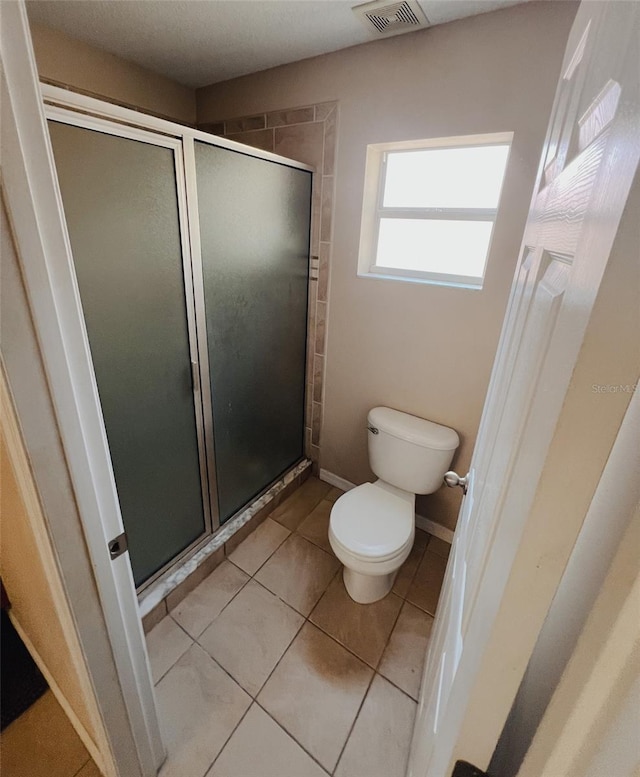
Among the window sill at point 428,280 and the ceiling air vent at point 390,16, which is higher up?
the ceiling air vent at point 390,16

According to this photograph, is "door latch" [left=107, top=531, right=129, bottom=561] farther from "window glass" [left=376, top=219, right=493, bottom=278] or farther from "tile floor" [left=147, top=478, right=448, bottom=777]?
"window glass" [left=376, top=219, right=493, bottom=278]

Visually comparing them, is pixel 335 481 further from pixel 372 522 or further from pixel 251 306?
pixel 251 306

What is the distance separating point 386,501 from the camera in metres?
1.68

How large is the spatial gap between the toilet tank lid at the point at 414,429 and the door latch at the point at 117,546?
4.06ft

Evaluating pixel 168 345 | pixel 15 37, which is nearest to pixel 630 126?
pixel 15 37

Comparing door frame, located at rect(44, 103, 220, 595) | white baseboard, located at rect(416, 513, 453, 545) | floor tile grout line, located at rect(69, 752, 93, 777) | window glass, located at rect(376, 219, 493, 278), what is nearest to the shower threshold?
door frame, located at rect(44, 103, 220, 595)

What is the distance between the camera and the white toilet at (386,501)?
146 centimetres

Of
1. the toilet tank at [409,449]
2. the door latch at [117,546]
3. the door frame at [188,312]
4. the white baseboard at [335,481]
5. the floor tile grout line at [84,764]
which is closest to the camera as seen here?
the door latch at [117,546]

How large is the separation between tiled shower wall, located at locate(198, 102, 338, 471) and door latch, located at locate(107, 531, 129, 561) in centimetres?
143

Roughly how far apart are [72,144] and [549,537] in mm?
1299

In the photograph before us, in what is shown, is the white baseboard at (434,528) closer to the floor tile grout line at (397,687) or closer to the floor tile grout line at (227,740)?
the floor tile grout line at (397,687)

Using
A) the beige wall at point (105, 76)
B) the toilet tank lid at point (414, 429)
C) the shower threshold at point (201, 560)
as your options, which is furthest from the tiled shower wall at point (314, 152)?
the shower threshold at point (201, 560)

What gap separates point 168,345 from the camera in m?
1.32

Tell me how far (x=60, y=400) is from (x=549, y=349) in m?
0.72
